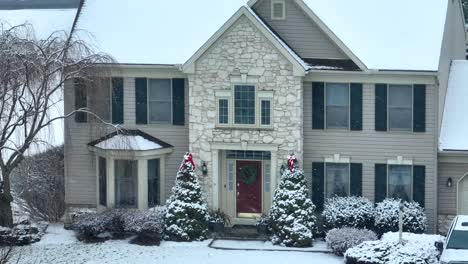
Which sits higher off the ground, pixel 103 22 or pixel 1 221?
pixel 103 22

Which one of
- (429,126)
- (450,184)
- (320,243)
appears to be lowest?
(320,243)

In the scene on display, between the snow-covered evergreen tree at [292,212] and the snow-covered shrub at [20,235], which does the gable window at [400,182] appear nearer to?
the snow-covered evergreen tree at [292,212]

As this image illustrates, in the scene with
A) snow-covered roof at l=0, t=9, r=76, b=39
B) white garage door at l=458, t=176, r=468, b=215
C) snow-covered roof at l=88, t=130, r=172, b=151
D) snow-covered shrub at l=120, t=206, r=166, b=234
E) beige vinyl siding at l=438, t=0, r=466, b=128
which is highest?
snow-covered roof at l=0, t=9, r=76, b=39

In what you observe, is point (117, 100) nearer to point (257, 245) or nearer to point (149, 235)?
point (149, 235)

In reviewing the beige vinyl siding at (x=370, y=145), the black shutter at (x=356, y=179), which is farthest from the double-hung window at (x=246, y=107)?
the black shutter at (x=356, y=179)

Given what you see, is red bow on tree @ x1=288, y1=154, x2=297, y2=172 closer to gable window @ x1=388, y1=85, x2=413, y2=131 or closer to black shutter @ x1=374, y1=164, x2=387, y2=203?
black shutter @ x1=374, y1=164, x2=387, y2=203

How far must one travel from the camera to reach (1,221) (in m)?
26.3

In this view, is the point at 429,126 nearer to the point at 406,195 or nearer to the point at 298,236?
the point at 406,195

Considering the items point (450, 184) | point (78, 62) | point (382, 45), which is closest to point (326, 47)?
point (382, 45)

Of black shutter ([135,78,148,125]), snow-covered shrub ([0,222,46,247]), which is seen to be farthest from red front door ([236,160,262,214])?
snow-covered shrub ([0,222,46,247])

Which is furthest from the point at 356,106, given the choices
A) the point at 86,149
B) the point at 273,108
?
the point at 86,149

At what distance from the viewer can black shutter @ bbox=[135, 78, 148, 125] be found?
1109 inches

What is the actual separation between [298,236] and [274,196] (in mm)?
1524

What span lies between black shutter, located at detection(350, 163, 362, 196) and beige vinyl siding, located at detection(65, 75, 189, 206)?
5.16 m
